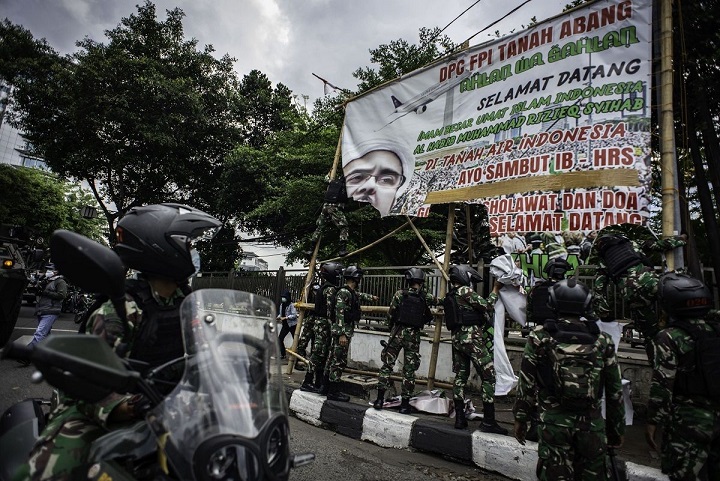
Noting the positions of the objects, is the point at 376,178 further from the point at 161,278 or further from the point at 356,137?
the point at 161,278

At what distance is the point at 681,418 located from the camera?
2.93 meters

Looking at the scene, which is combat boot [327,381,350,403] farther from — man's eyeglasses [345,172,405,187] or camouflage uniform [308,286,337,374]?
man's eyeglasses [345,172,405,187]

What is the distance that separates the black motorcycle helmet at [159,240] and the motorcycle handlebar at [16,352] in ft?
1.93

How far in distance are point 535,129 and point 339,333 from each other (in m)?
3.64

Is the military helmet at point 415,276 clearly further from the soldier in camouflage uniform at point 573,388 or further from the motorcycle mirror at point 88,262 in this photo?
the motorcycle mirror at point 88,262

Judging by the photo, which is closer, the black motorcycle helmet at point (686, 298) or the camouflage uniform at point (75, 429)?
the camouflage uniform at point (75, 429)

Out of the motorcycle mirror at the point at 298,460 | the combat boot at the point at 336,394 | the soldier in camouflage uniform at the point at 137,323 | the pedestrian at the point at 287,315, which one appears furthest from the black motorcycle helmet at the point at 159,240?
the pedestrian at the point at 287,315

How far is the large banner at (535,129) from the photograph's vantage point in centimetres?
441

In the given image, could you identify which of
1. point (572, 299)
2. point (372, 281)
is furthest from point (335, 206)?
point (572, 299)

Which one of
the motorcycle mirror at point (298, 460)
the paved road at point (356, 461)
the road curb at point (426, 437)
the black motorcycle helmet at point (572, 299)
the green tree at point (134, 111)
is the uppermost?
the green tree at point (134, 111)

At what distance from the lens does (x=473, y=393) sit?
6.26m

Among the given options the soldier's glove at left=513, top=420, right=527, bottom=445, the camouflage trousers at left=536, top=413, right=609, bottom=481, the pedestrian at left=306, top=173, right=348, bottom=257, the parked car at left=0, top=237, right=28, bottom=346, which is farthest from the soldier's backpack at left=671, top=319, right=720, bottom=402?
the parked car at left=0, top=237, right=28, bottom=346

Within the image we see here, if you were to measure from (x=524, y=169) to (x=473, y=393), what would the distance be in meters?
3.27

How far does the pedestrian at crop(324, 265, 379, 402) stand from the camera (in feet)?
19.2
